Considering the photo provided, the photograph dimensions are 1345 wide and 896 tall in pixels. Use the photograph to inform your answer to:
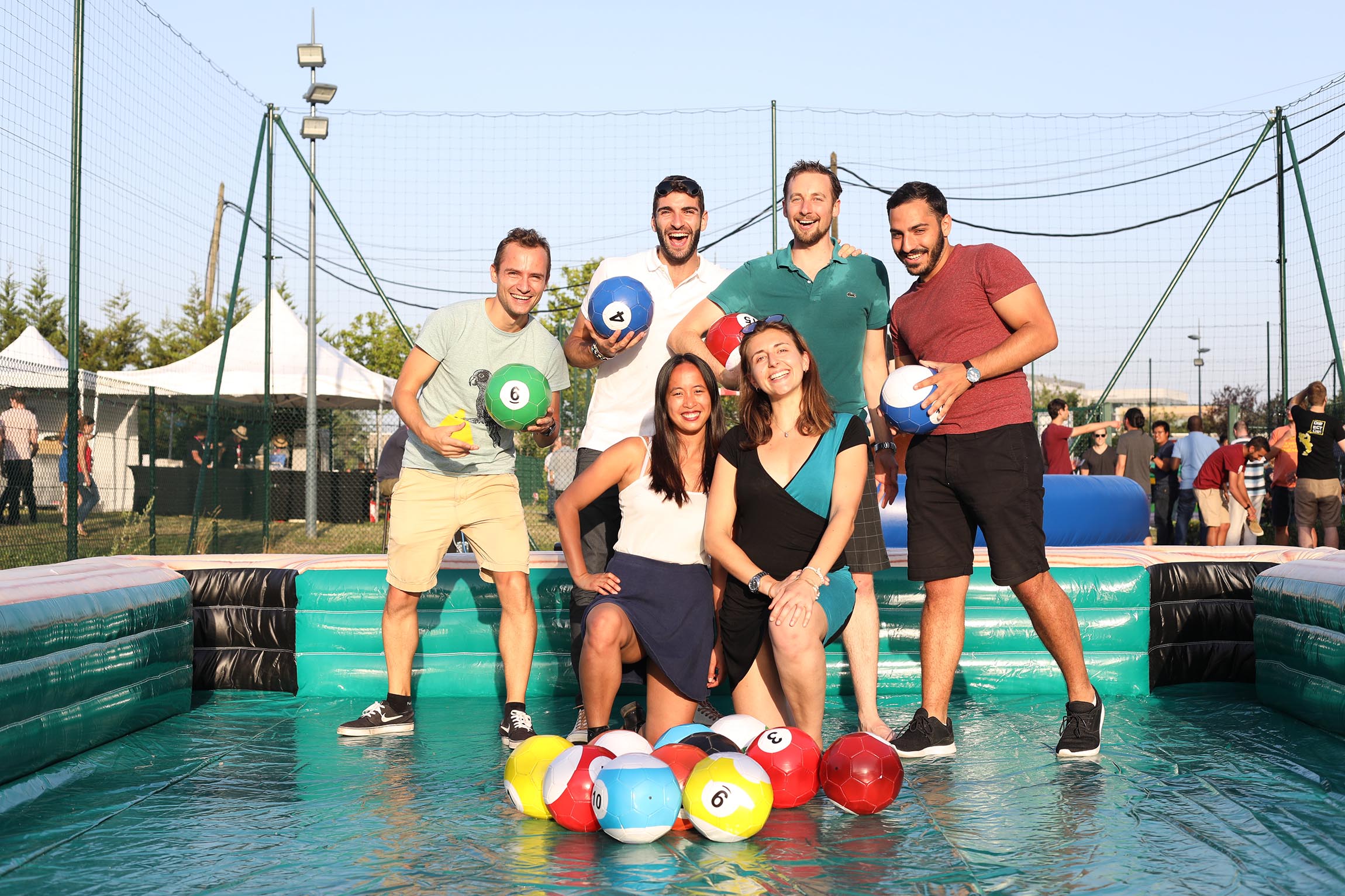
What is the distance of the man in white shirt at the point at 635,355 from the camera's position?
4.67 meters

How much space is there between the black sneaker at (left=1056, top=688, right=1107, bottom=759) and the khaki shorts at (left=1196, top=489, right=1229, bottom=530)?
882cm

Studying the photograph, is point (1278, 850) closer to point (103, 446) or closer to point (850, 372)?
point (850, 372)

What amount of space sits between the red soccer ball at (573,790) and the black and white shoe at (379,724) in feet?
5.04

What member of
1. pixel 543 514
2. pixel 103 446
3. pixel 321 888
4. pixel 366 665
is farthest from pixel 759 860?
pixel 103 446

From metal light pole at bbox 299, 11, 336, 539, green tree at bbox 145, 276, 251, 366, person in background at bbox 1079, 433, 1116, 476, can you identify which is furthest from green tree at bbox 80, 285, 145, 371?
person in background at bbox 1079, 433, 1116, 476

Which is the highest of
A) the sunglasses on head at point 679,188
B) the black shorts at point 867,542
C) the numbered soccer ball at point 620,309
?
the sunglasses on head at point 679,188

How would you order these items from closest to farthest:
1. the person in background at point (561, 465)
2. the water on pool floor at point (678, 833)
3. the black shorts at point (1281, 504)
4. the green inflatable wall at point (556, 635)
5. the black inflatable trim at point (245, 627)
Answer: the water on pool floor at point (678, 833)
the green inflatable wall at point (556, 635)
the black inflatable trim at point (245, 627)
the black shorts at point (1281, 504)
the person in background at point (561, 465)

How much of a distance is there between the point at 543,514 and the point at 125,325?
18931mm

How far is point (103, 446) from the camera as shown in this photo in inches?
771

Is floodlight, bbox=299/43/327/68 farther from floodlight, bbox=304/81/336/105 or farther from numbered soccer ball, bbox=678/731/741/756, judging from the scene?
numbered soccer ball, bbox=678/731/741/756

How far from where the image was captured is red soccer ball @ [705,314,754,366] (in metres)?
4.22

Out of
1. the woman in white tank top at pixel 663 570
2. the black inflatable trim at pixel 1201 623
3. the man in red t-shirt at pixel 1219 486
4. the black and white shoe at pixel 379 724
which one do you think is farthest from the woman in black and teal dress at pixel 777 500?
the man in red t-shirt at pixel 1219 486

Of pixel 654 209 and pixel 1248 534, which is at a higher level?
pixel 654 209

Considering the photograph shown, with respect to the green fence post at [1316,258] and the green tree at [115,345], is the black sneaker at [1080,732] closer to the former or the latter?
the green fence post at [1316,258]
